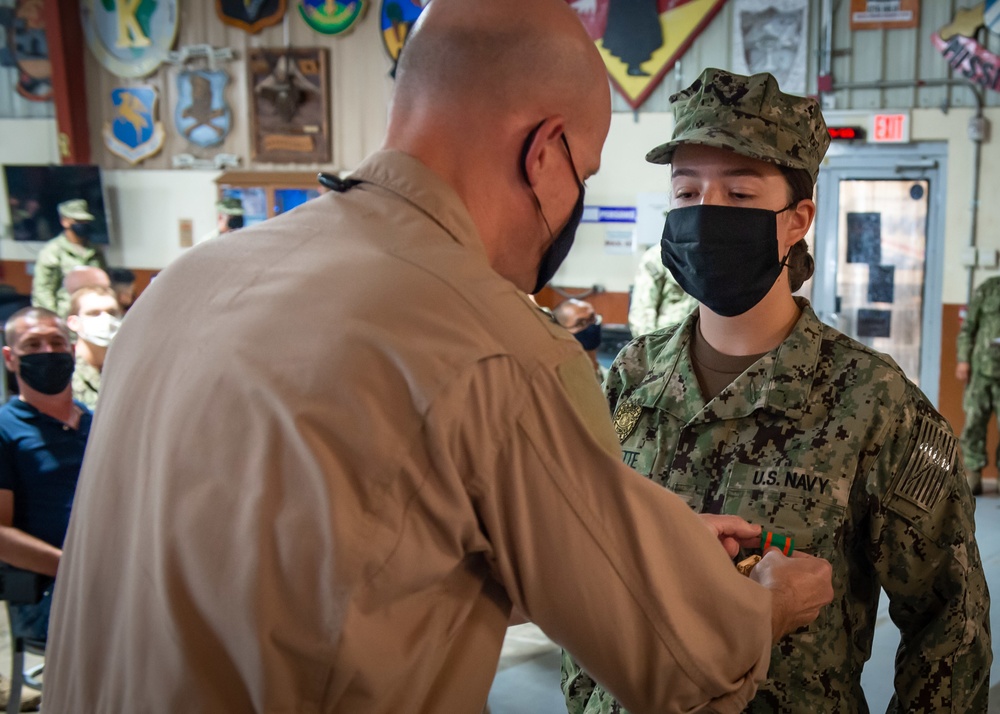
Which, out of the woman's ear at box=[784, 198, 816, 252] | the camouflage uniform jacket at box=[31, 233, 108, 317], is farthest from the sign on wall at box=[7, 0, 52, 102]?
the woman's ear at box=[784, 198, 816, 252]

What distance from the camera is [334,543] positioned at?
872 millimetres

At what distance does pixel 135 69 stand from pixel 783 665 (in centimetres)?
969

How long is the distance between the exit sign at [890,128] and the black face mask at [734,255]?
6.03 metres

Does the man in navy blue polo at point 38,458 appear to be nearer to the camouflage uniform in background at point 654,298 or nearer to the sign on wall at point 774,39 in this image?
the camouflage uniform in background at point 654,298

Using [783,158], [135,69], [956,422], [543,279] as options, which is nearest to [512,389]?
[543,279]

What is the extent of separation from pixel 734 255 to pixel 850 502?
0.47m

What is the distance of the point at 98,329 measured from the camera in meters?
5.10

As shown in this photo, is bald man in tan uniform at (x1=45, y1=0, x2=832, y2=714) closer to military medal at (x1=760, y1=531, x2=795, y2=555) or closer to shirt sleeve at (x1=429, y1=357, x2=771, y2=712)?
shirt sleeve at (x1=429, y1=357, x2=771, y2=712)

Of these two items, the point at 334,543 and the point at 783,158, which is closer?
the point at 334,543

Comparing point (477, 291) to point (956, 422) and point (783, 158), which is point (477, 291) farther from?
point (956, 422)

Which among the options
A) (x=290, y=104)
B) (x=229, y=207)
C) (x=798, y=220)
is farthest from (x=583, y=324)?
(x=290, y=104)

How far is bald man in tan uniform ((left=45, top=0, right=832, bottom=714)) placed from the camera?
89 centimetres

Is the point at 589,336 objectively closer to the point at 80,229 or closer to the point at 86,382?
the point at 86,382

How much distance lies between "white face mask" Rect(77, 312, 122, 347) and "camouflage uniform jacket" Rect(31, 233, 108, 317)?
3.47 m
